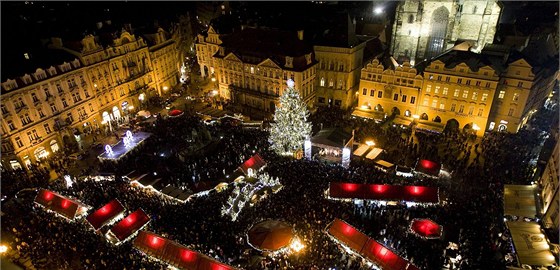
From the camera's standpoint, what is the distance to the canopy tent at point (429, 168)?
110 ft

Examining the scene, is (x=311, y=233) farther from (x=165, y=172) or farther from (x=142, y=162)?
(x=142, y=162)

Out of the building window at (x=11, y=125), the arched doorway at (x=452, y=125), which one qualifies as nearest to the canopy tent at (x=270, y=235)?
the arched doorway at (x=452, y=125)

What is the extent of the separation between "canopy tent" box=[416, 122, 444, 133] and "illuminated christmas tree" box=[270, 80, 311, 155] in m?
16.9

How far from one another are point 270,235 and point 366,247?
7124 mm

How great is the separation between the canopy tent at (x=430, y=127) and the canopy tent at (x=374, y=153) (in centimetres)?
1028

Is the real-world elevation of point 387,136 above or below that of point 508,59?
below

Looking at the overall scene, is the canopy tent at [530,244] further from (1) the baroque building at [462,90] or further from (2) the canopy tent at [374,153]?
(1) the baroque building at [462,90]

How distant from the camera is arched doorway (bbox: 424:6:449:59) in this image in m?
51.5

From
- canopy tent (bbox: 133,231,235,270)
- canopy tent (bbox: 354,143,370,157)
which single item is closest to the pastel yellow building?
canopy tent (bbox: 354,143,370,157)

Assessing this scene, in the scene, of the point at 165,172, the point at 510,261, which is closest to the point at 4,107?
the point at 165,172

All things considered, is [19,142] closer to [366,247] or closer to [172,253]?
[172,253]

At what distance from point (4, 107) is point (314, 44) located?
40045mm

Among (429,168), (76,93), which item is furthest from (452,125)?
(76,93)

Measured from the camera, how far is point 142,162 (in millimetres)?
37406
